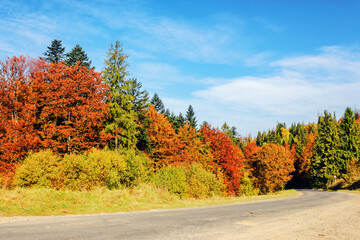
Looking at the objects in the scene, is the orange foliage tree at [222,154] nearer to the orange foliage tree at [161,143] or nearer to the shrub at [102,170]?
the orange foliage tree at [161,143]

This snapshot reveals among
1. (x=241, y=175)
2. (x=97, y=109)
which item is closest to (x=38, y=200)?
(x=97, y=109)

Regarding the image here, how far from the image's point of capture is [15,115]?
2417 cm

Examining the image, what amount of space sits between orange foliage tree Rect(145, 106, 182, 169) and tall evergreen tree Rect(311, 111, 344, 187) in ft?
131

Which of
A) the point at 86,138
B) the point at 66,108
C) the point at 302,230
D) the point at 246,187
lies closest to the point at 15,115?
the point at 66,108

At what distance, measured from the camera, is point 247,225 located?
30.7ft

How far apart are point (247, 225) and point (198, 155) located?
123 ft

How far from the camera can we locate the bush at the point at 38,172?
17.3m

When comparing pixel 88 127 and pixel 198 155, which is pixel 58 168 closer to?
pixel 88 127

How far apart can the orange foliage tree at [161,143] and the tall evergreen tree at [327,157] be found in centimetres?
4005

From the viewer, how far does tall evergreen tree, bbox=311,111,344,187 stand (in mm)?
58031

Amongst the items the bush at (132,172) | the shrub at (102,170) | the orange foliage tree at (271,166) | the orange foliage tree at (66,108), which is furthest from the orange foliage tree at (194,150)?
the shrub at (102,170)

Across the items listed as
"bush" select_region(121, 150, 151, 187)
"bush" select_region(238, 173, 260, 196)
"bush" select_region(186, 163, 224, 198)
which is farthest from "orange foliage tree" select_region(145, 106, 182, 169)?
"bush" select_region(238, 173, 260, 196)

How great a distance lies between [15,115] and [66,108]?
469 centimetres

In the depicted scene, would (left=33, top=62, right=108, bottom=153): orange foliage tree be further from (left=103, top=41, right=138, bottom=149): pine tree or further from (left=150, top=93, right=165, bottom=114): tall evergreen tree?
(left=150, top=93, right=165, bottom=114): tall evergreen tree
